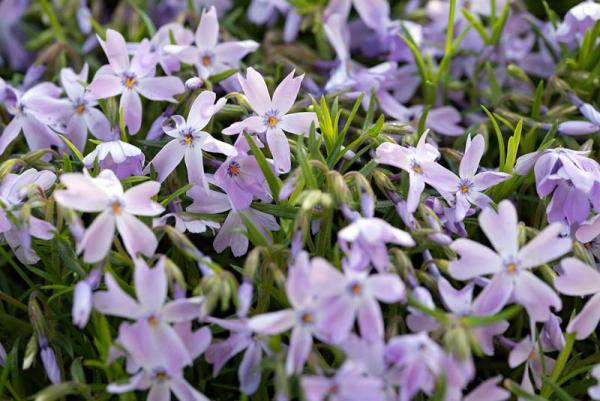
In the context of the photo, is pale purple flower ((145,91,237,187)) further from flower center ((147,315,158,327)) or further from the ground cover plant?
flower center ((147,315,158,327))

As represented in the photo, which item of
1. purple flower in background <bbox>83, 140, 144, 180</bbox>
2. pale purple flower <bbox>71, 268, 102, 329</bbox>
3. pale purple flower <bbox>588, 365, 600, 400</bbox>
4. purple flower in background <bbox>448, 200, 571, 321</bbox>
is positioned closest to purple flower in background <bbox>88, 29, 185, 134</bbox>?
purple flower in background <bbox>83, 140, 144, 180</bbox>

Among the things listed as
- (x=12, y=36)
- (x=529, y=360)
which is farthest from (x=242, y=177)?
(x=12, y=36)

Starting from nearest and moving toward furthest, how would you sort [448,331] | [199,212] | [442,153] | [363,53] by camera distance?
[448,331], [199,212], [442,153], [363,53]

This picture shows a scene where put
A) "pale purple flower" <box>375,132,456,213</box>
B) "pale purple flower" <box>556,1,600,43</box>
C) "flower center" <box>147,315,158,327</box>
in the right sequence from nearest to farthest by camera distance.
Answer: "flower center" <box>147,315,158,327</box> → "pale purple flower" <box>375,132,456,213</box> → "pale purple flower" <box>556,1,600,43</box>

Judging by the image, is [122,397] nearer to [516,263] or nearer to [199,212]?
[199,212]

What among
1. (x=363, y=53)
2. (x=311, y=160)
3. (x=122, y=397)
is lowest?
(x=122, y=397)

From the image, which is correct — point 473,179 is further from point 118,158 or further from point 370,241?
point 118,158

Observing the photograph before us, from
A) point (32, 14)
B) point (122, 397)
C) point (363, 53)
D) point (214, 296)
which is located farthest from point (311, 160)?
point (32, 14)
